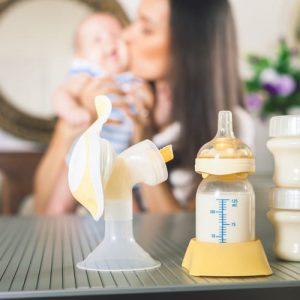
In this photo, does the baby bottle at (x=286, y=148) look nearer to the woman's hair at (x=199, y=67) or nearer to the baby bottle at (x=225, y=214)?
the baby bottle at (x=225, y=214)

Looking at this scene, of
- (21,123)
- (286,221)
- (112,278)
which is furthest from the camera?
(21,123)

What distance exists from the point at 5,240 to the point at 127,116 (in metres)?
1.39

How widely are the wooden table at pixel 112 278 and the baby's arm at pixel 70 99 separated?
128cm

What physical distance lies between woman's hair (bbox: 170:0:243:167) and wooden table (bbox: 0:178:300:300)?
129cm

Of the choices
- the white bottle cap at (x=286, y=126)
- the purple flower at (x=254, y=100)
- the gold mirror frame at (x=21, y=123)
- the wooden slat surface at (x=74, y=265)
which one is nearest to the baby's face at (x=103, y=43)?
the gold mirror frame at (x=21, y=123)

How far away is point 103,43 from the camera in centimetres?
243

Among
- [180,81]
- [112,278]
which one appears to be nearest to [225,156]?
[112,278]

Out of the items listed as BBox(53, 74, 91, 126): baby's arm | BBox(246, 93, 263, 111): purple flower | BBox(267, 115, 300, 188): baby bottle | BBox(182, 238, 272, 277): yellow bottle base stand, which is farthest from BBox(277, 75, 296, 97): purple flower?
BBox(182, 238, 272, 277): yellow bottle base stand

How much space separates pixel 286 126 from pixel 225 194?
0.45 feet

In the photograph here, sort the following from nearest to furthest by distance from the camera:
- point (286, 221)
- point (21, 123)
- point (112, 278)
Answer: point (112, 278)
point (286, 221)
point (21, 123)

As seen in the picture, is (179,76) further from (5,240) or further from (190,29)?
(5,240)

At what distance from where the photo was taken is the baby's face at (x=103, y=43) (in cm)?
240

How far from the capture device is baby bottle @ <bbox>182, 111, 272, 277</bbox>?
2.32 feet

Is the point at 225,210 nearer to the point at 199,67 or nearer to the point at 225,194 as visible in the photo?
the point at 225,194
